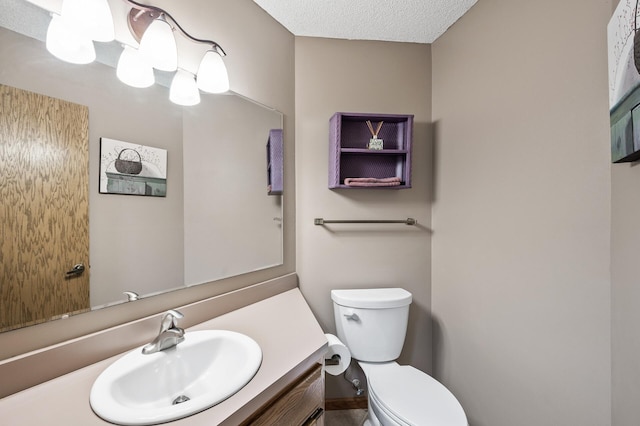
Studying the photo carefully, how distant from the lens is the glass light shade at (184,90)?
1.05 m

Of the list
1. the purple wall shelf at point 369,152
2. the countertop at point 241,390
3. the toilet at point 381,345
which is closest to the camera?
the countertop at point 241,390

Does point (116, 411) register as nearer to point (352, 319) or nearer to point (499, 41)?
point (352, 319)

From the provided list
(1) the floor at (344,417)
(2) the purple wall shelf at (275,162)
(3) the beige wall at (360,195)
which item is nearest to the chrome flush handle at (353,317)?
(3) the beige wall at (360,195)

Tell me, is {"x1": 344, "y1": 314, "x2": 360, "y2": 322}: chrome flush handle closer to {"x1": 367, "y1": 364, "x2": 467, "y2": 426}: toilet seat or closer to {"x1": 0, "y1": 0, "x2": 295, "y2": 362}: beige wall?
{"x1": 367, "y1": 364, "x2": 467, "y2": 426}: toilet seat

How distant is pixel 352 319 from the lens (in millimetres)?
1457

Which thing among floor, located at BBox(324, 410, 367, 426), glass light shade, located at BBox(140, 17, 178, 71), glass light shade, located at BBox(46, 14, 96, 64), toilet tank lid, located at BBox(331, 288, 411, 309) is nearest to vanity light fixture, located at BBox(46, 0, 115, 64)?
glass light shade, located at BBox(46, 14, 96, 64)

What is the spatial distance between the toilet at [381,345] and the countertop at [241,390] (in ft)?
1.41

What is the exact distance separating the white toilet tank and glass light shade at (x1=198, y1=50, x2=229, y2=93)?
1.28m

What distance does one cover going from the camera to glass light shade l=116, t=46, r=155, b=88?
89cm

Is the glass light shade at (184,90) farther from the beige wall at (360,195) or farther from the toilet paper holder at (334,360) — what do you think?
the toilet paper holder at (334,360)

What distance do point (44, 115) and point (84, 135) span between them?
0.10 metres

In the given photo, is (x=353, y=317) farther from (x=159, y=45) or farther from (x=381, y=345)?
(x=159, y=45)

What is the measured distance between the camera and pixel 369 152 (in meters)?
1.53

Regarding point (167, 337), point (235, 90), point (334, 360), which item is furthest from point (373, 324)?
point (235, 90)
